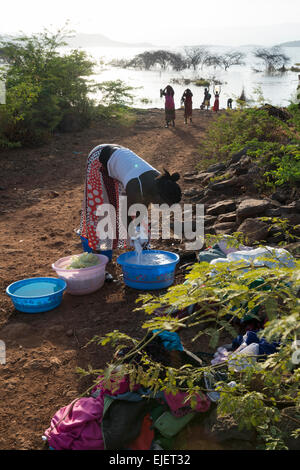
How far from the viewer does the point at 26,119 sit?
34.3 ft

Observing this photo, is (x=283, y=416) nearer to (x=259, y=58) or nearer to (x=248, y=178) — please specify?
(x=248, y=178)

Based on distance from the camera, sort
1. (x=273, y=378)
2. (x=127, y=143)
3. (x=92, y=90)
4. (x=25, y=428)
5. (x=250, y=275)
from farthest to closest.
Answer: (x=92, y=90) → (x=127, y=143) → (x=25, y=428) → (x=273, y=378) → (x=250, y=275)

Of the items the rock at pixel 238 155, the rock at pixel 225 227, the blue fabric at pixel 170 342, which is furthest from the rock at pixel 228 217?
the blue fabric at pixel 170 342

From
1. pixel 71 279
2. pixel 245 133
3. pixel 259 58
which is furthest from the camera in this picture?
pixel 259 58

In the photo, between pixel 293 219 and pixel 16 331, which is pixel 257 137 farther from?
pixel 16 331

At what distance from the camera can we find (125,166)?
3996mm

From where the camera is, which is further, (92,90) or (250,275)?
(92,90)

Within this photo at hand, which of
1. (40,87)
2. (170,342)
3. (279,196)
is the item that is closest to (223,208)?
(279,196)

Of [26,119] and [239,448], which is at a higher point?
[26,119]

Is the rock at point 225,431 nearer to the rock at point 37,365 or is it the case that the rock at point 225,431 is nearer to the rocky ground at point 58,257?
the rocky ground at point 58,257

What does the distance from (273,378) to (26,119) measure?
1003 cm

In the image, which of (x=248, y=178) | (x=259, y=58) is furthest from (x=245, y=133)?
(x=259, y=58)

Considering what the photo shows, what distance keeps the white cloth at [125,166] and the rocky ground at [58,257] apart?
3.50ft

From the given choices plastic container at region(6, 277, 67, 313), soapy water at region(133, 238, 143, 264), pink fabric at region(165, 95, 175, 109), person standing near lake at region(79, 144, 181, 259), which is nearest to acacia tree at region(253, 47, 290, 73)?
pink fabric at region(165, 95, 175, 109)
